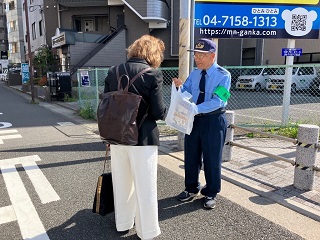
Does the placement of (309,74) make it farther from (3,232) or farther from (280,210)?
(3,232)

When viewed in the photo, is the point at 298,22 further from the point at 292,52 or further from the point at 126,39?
the point at 126,39

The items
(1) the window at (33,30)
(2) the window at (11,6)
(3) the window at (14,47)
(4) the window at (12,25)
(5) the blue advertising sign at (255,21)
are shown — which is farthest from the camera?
(3) the window at (14,47)

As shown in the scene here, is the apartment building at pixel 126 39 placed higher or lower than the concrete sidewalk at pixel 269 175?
higher

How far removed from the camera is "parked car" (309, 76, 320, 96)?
1298 cm

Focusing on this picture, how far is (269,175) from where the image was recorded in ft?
13.5

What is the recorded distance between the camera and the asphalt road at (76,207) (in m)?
2.77

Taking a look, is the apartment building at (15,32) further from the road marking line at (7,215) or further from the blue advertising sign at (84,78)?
the road marking line at (7,215)

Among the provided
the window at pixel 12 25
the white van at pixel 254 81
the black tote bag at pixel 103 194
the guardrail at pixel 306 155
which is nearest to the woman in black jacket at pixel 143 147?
the black tote bag at pixel 103 194

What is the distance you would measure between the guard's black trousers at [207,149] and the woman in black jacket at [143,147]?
800mm

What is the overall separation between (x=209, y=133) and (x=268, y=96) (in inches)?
451

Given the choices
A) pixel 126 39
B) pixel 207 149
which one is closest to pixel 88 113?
pixel 207 149

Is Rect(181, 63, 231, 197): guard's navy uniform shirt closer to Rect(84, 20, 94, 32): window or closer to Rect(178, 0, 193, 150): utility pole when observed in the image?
Rect(178, 0, 193, 150): utility pole

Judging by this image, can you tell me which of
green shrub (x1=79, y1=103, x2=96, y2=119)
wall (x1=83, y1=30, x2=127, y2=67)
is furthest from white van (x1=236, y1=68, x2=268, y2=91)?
wall (x1=83, y1=30, x2=127, y2=67)

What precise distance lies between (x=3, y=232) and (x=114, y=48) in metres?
19.9
